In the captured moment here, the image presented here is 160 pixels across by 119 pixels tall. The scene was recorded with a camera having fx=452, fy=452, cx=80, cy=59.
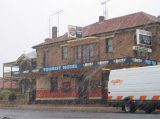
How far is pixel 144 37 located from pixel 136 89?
35.9ft

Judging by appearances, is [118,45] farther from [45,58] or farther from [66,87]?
[45,58]

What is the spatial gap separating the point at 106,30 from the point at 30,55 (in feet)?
73.4

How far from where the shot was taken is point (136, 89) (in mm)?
28469

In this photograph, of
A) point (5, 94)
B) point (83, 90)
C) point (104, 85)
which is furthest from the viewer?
point (5, 94)

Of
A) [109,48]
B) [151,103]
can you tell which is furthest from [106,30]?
[151,103]

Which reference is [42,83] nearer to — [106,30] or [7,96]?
[7,96]

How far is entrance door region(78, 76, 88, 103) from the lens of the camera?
42.8m

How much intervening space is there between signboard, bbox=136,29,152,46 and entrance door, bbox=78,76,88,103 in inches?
309

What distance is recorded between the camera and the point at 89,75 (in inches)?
1690

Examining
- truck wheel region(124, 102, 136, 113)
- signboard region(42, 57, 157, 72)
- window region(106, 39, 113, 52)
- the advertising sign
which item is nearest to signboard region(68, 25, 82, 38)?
the advertising sign

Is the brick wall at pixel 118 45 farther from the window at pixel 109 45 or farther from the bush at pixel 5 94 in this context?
the bush at pixel 5 94

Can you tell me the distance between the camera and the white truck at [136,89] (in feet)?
88.8

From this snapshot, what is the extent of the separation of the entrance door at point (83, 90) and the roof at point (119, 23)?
4.66m

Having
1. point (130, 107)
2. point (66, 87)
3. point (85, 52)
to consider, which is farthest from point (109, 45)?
point (130, 107)
